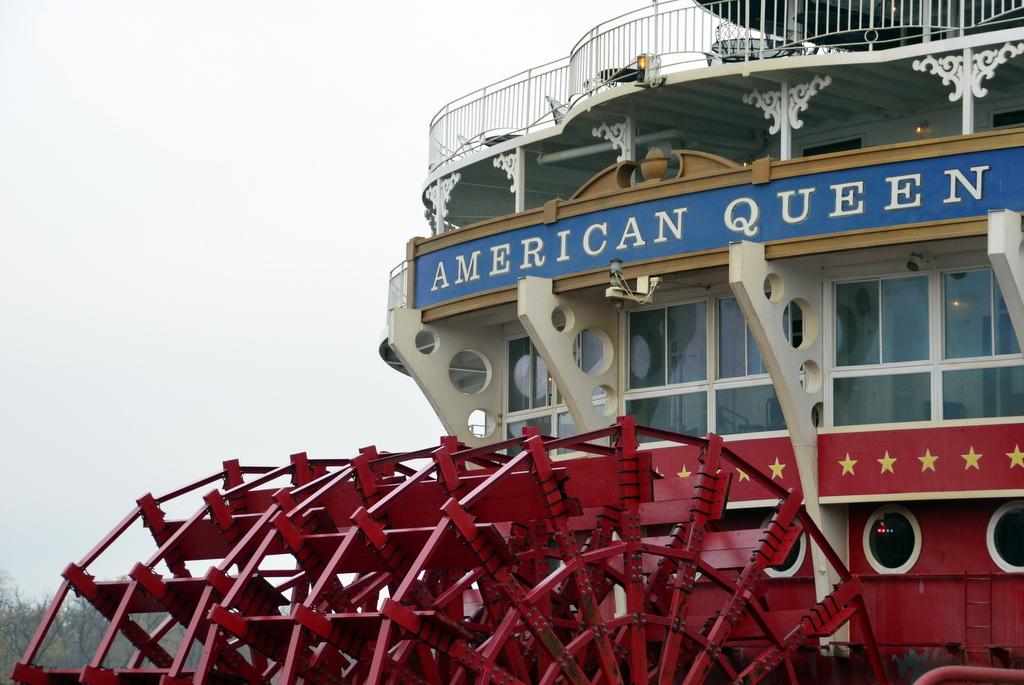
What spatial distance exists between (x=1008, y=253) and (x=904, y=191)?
42.7 inches

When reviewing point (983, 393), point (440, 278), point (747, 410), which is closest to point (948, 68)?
point (983, 393)

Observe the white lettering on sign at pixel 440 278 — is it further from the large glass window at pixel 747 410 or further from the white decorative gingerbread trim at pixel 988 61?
Result: the white decorative gingerbread trim at pixel 988 61

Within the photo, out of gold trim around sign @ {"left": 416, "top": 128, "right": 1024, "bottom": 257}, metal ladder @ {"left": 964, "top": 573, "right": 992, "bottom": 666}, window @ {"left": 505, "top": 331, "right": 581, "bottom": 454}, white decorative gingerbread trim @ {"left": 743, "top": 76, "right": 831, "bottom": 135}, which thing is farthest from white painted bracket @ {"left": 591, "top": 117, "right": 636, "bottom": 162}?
metal ladder @ {"left": 964, "top": 573, "right": 992, "bottom": 666}

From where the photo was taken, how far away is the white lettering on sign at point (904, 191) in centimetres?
1355

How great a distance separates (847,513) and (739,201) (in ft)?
8.43

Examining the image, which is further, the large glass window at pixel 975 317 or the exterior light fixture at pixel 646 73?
the exterior light fixture at pixel 646 73

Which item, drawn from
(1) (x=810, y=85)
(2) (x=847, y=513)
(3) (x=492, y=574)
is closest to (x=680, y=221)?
(1) (x=810, y=85)

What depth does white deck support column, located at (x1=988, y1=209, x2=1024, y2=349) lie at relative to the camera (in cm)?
1279

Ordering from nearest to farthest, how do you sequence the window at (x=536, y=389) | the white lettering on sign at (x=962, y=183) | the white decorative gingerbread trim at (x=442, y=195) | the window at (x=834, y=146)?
the white lettering on sign at (x=962, y=183) → the window at (x=834, y=146) → the window at (x=536, y=389) → the white decorative gingerbread trim at (x=442, y=195)

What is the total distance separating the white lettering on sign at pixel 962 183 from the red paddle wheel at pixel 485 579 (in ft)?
8.01

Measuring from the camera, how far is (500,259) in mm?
16016

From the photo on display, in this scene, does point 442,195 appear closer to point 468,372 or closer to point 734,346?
point 468,372

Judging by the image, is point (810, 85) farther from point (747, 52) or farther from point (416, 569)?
point (416, 569)

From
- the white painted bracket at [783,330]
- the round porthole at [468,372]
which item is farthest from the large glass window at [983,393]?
the round porthole at [468,372]
